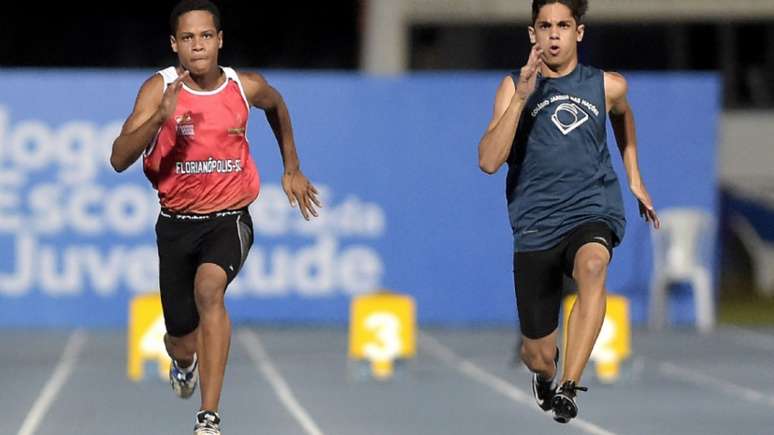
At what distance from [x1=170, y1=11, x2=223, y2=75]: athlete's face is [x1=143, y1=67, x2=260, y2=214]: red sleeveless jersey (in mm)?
146

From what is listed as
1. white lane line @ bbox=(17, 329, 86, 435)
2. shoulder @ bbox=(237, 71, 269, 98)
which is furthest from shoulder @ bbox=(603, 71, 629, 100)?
white lane line @ bbox=(17, 329, 86, 435)

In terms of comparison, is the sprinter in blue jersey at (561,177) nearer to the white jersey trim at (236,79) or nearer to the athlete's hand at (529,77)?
the athlete's hand at (529,77)

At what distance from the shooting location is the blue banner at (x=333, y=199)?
19266 millimetres

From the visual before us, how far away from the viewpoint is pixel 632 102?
64.4 ft

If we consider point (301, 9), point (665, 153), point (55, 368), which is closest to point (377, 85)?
point (665, 153)

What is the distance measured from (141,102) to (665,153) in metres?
11.4

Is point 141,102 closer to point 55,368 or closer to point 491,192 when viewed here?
point 55,368

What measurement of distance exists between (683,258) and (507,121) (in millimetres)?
11543

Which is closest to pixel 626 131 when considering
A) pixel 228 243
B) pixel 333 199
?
pixel 228 243

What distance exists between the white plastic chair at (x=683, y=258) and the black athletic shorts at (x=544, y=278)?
10.7 m

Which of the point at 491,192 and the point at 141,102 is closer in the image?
the point at 141,102

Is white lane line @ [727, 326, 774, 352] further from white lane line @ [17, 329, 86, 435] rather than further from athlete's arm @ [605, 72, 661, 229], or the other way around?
athlete's arm @ [605, 72, 661, 229]

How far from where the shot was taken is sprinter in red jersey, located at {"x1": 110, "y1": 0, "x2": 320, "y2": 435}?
30.2 ft

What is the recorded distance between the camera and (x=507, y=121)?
8766mm
